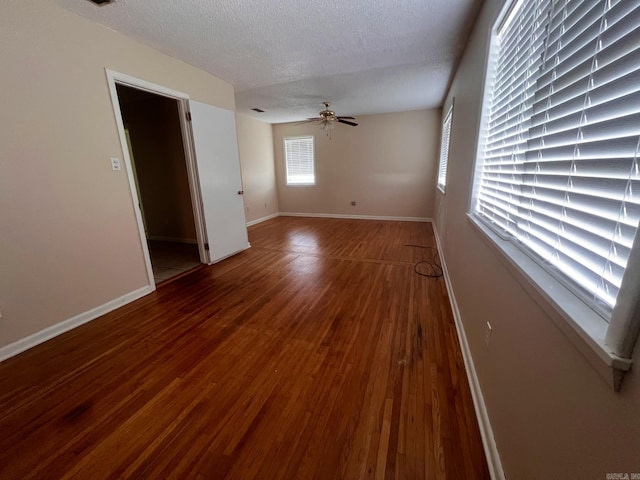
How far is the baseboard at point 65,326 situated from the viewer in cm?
184

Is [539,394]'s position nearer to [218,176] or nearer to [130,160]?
[130,160]

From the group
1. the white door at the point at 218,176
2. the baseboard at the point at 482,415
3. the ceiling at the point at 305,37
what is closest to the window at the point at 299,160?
the ceiling at the point at 305,37

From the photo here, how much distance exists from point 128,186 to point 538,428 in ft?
10.7

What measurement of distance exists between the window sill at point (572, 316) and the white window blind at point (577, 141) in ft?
0.08

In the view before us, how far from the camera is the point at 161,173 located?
4664mm

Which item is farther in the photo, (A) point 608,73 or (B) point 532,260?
(B) point 532,260

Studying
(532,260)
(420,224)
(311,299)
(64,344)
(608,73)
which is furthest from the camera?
(420,224)

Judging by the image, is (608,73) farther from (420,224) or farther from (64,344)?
(420,224)

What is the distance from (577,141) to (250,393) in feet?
5.94

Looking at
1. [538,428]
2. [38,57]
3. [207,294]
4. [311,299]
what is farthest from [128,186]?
[538,428]

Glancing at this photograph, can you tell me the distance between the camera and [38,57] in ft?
6.06

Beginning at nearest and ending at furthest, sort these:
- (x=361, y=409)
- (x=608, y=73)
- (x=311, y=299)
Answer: (x=608, y=73), (x=361, y=409), (x=311, y=299)

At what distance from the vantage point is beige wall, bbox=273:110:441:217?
576 centimetres

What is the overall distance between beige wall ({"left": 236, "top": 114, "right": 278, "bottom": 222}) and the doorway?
1.40m
